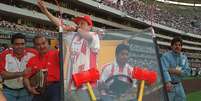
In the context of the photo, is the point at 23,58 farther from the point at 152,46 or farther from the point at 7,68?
the point at 152,46

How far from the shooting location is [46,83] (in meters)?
6.16

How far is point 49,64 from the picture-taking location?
240 inches

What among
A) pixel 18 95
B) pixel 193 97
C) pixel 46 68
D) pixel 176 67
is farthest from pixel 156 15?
pixel 46 68

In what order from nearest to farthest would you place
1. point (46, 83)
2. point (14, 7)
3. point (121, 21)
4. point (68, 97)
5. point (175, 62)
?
1. point (68, 97)
2. point (46, 83)
3. point (175, 62)
4. point (14, 7)
5. point (121, 21)

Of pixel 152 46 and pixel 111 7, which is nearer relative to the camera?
pixel 152 46

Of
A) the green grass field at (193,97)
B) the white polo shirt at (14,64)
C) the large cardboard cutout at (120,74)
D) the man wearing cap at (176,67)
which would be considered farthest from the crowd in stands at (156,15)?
the large cardboard cutout at (120,74)

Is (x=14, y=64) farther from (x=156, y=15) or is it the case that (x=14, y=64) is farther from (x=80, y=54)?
(x=156, y=15)

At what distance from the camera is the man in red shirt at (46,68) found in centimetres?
602

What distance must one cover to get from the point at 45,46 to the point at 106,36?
200 centimetres

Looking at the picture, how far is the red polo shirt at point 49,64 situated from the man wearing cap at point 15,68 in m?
0.26

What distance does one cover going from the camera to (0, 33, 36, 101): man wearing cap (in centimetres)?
657

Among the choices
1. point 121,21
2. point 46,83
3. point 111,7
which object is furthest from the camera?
point 121,21

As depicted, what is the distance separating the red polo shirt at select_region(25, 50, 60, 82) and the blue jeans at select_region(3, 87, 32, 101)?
36 centimetres

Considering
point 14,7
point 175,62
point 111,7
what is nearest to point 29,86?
point 175,62
